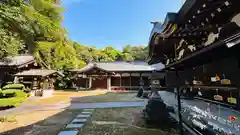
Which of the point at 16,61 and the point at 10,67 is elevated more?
the point at 16,61

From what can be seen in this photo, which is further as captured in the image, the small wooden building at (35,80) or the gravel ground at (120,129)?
the small wooden building at (35,80)

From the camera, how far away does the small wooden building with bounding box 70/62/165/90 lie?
20766 mm

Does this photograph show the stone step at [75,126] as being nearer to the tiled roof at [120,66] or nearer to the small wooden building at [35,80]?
the small wooden building at [35,80]

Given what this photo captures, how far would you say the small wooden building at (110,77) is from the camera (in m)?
20.8

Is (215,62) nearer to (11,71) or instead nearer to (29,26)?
(29,26)

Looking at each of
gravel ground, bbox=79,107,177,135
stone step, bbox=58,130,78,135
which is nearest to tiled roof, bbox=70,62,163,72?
gravel ground, bbox=79,107,177,135

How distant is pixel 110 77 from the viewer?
69.1ft

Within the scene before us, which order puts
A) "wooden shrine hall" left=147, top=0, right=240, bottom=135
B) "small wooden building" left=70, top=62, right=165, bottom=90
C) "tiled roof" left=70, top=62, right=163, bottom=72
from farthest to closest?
"tiled roof" left=70, top=62, right=163, bottom=72 → "small wooden building" left=70, top=62, right=165, bottom=90 → "wooden shrine hall" left=147, top=0, right=240, bottom=135

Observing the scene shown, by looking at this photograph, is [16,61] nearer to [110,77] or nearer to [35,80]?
[35,80]

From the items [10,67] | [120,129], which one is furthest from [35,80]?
[120,129]

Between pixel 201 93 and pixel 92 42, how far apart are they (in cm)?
4234

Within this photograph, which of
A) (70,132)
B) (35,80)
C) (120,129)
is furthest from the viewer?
(35,80)

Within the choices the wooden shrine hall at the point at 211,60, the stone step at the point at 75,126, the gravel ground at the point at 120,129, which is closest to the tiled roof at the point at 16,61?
the stone step at the point at 75,126

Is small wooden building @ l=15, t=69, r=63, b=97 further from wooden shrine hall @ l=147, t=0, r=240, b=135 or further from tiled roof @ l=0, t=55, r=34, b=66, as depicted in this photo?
wooden shrine hall @ l=147, t=0, r=240, b=135
